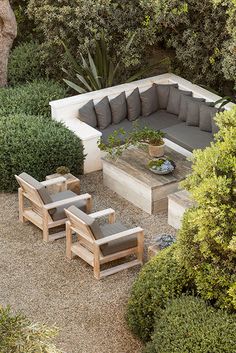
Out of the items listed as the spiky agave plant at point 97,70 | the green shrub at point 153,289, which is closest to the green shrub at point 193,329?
the green shrub at point 153,289

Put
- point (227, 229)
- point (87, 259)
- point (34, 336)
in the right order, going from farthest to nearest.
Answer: point (87, 259) → point (227, 229) → point (34, 336)

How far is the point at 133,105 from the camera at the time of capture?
1447 cm

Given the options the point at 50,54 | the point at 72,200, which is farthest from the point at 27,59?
the point at 72,200

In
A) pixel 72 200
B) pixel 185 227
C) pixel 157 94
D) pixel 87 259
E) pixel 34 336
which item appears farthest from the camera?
pixel 157 94

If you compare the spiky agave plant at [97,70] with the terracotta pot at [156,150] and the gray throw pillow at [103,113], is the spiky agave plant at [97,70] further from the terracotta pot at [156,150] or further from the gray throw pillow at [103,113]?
the terracotta pot at [156,150]

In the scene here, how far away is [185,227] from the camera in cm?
860

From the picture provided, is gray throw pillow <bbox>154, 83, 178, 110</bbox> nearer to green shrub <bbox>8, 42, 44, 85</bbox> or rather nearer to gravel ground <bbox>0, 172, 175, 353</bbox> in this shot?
green shrub <bbox>8, 42, 44, 85</bbox>

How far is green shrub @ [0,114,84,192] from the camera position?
1276 centimetres

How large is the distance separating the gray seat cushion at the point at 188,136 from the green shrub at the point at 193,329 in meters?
5.00

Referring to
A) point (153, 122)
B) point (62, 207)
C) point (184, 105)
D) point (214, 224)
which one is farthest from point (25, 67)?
point (214, 224)

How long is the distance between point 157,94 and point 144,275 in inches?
239

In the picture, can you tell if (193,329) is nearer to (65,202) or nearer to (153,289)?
(153,289)

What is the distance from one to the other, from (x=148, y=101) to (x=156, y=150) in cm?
215

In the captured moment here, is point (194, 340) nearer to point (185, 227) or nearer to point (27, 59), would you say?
point (185, 227)
